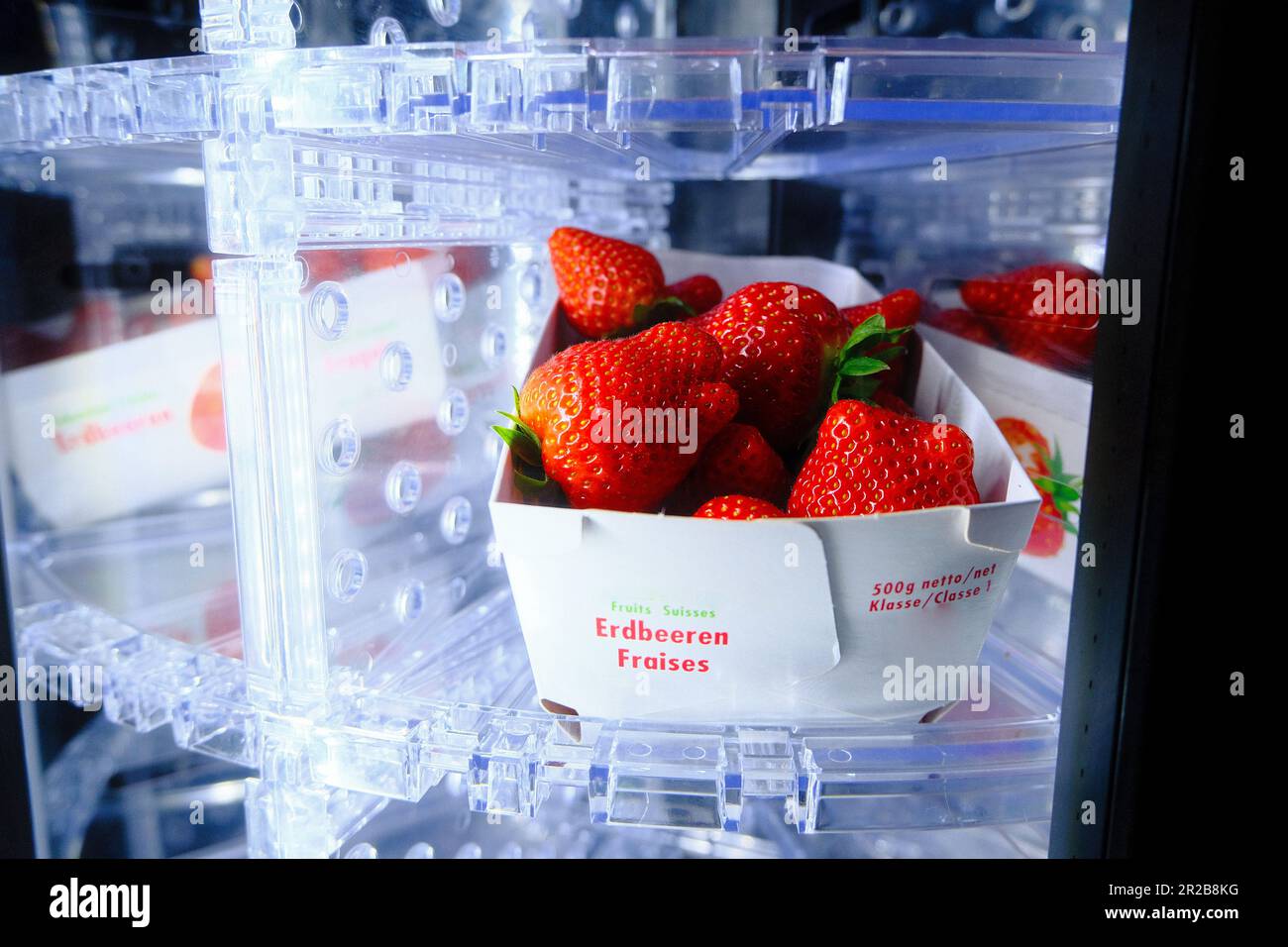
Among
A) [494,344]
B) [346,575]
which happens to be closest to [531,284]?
[494,344]

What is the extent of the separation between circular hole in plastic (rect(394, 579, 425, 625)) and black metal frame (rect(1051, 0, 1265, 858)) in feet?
1.76

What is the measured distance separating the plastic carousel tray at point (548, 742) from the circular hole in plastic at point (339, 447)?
0.14m

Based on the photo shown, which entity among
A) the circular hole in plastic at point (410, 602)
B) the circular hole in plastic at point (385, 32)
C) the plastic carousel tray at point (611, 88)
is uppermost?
the circular hole in plastic at point (385, 32)

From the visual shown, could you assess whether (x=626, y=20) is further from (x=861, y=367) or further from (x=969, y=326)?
(x=861, y=367)

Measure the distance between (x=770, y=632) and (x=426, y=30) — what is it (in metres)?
0.65

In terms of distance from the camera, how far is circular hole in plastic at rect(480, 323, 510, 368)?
36.6 inches

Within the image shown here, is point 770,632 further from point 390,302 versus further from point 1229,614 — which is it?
point 390,302

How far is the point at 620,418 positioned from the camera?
0.61 meters

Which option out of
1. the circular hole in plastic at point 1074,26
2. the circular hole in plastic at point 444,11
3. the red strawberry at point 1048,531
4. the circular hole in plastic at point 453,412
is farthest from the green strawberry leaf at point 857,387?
the circular hole in plastic at point 1074,26

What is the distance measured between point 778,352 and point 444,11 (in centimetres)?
46

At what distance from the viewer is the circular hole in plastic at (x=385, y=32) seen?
2.37 feet

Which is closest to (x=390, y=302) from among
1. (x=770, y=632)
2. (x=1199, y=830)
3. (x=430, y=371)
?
(x=430, y=371)

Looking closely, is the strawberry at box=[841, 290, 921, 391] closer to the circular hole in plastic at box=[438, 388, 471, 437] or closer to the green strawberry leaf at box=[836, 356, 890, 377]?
the green strawberry leaf at box=[836, 356, 890, 377]

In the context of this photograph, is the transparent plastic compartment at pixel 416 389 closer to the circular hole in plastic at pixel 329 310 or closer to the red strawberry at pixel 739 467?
the circular hole in plastic at pixel 329 310
